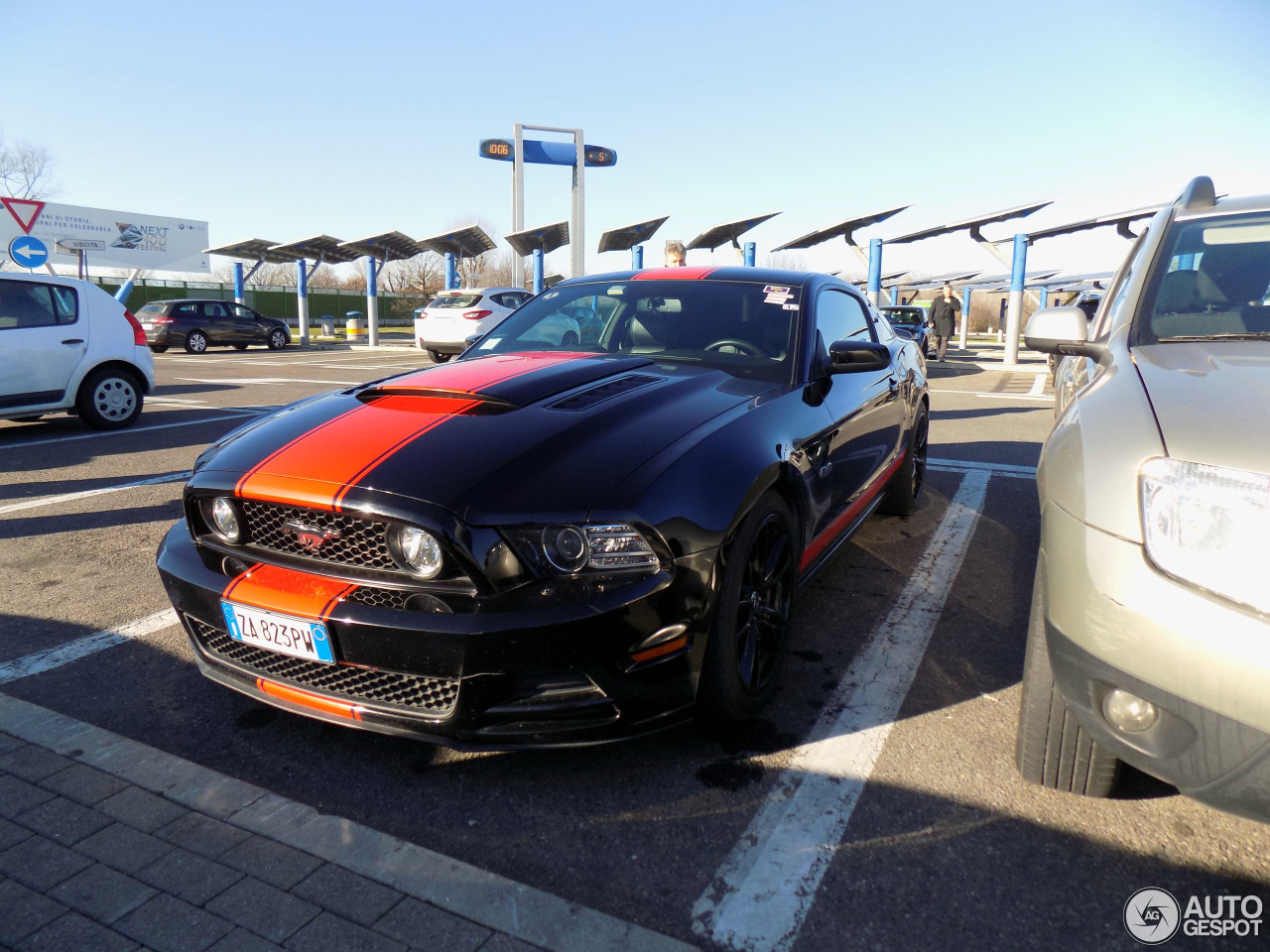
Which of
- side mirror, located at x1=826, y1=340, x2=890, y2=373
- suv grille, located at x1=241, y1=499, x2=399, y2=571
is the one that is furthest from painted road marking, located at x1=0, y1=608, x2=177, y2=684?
side mirror, located at x1=826, y1=340, x2=890, y2=373

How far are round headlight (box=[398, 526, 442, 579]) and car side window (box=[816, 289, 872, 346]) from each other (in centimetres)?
203

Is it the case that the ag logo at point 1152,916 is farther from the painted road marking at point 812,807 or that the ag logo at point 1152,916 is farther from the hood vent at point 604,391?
the hood vent at point 604,391

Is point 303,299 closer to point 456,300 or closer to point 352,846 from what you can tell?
point 456,300

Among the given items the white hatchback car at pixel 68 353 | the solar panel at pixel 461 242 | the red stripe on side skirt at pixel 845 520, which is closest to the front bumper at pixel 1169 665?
the red stripe on side skirt at pixel 845 520

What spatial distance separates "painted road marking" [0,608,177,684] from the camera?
2.83 meters

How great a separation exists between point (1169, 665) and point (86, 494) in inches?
232

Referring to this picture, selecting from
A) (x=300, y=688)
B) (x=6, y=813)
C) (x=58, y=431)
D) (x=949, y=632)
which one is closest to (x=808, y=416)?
(x=949, y=632)

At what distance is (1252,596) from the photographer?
1462 mm

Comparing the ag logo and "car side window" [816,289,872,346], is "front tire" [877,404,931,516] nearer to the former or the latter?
"car side window" [816,289,872,346]

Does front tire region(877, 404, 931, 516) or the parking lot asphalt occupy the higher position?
front tire region(877, 404, 931, 516)

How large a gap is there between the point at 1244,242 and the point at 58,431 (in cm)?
911

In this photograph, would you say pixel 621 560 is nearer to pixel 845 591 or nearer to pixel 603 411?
pixel 603 411

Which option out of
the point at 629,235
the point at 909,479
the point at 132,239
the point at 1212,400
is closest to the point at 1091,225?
the point at 629,235

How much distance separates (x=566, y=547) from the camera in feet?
6.60
